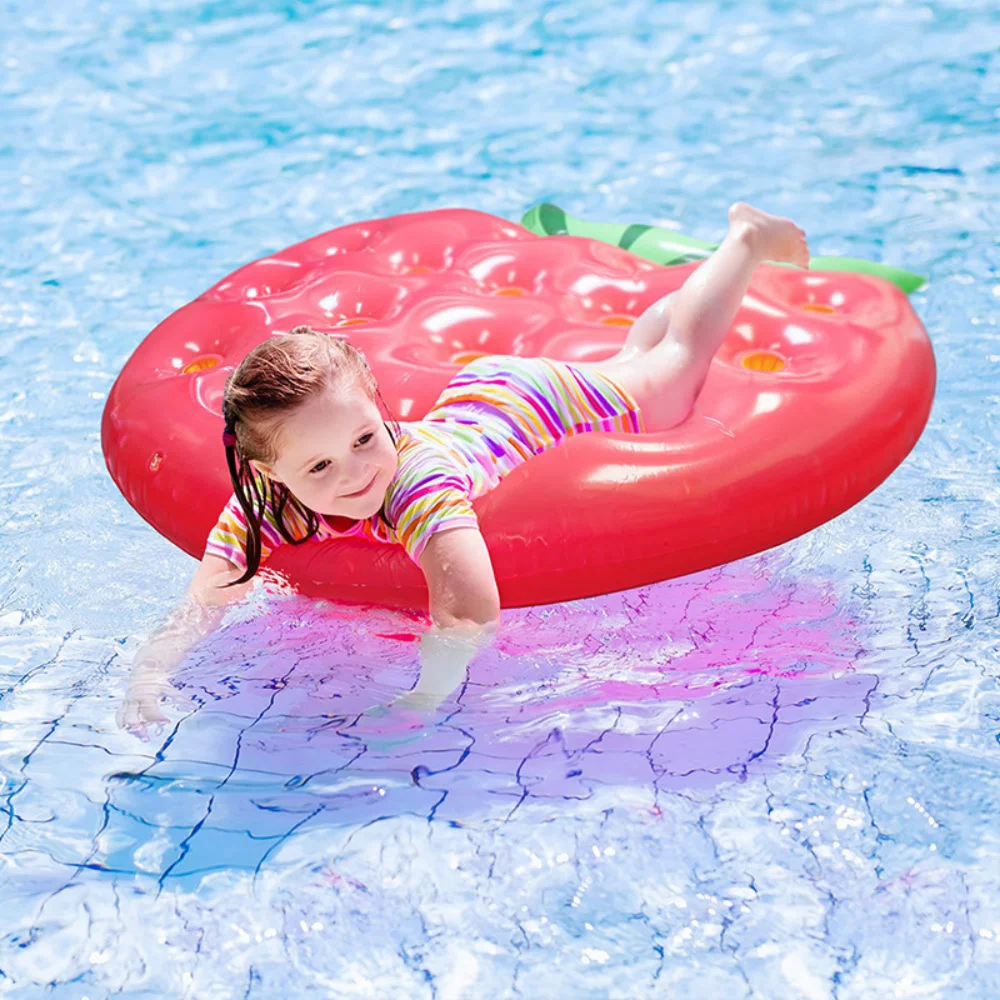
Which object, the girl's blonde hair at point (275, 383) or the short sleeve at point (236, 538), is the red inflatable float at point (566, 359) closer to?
the short sleeve at point (236, 538)

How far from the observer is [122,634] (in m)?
2.32

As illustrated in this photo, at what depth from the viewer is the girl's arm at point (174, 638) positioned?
2.00 meters

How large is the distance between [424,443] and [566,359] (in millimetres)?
523

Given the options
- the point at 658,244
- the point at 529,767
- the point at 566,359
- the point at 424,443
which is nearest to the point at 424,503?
the point at 424,443

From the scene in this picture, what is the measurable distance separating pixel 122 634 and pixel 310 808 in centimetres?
63

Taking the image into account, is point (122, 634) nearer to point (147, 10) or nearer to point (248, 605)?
point (248, 605)

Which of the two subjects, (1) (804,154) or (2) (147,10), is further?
(2) (147,10)

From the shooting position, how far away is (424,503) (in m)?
2.07

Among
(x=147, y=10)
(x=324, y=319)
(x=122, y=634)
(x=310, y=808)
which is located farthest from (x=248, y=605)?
(x=147, y=10)

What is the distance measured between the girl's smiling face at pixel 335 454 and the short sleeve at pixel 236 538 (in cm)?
16

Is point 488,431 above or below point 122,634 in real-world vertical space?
above

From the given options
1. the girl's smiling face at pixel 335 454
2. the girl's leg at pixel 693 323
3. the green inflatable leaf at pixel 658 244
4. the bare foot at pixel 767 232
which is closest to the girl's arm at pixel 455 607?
the girl's smiling face at pixel 335 454

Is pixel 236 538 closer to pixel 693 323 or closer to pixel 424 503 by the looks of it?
pixel 424 503

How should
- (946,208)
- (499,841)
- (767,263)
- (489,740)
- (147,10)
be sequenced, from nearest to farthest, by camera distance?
(499,841)
(489,740)
(767,263)
(946,208)
(147,10)
